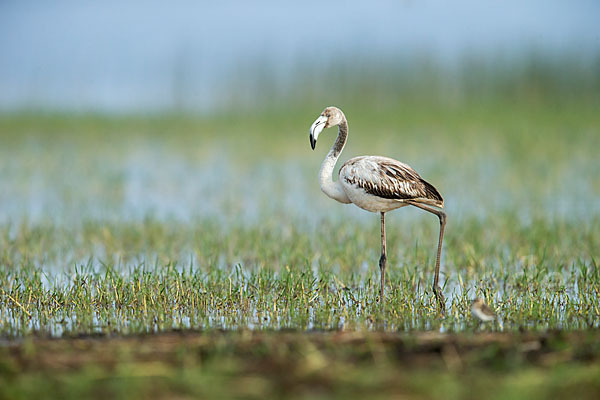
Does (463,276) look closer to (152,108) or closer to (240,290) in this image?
(240,290)

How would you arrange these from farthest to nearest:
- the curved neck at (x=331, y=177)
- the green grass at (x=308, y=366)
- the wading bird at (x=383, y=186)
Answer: the curved neck at (x=331, y=177)
the wading bird at (x=383, y=186)
the green grass at (x=308, y=366)

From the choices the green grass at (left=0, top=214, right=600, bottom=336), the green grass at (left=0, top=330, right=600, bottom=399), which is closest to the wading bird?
the green grass at (left=0, top=214, right=600, bottom=336)

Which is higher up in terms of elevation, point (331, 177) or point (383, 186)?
point (331, 177)

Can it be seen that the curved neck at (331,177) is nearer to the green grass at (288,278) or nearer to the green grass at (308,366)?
the green grass at (288,278)

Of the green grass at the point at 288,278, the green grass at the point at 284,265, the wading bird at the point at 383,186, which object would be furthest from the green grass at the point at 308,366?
the wading bird at the point at 383,186

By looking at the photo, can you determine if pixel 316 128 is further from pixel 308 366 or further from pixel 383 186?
pixel 308 366

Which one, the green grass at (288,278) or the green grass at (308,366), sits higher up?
the green grass at (288,278)

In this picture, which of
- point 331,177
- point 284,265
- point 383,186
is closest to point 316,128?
point 331,177

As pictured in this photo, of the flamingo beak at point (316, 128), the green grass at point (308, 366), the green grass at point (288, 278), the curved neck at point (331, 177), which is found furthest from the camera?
the curved neck at point (331, 177)

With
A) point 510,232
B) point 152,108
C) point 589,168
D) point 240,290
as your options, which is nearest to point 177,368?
point 240,290

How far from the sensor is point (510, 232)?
373 inches

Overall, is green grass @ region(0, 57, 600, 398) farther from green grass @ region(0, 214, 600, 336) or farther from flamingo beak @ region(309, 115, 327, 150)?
flamingo beak @ region(309, 115, 327, 150)

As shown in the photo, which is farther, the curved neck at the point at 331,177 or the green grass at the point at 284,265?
the curved neck at the point at 331,177

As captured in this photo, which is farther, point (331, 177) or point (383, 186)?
point (331, 177)
